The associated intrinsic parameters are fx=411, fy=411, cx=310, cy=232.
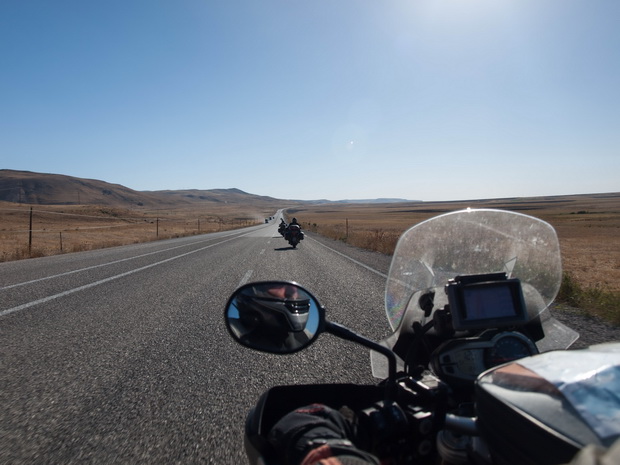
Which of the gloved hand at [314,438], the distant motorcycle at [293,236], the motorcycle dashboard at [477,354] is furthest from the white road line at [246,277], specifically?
the distant motorcycle at [293,236]

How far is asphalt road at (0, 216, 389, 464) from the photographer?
2.56 meters

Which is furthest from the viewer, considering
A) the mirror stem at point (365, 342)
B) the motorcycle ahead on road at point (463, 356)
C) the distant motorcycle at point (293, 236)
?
the distant motorcycle at point (293, 236)

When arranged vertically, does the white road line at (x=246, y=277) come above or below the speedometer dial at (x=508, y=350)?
below

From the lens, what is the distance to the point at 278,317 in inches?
68.7

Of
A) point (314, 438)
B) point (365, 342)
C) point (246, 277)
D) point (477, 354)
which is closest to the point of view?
point (314, 438)

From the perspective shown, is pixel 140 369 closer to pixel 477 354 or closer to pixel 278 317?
pixel 278 317

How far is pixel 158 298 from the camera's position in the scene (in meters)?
6.99

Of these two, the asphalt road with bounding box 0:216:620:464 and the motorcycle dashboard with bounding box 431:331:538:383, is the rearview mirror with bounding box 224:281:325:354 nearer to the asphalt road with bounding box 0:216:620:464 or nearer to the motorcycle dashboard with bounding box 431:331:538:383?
the motorcycle dashboard with bounding box 431:331:538:383

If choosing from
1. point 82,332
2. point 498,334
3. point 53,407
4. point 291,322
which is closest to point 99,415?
point 53,407

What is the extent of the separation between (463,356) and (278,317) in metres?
0.82

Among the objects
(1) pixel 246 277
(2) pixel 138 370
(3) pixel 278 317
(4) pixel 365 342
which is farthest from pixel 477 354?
(1) pixel 246 277

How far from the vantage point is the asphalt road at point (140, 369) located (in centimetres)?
256

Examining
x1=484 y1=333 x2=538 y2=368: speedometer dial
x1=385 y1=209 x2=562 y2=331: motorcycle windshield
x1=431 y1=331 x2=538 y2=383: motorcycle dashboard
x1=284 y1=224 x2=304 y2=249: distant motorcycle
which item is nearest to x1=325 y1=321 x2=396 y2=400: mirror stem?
x1=431 y1=331 x2=538 y2=383: motorcycle dashboard

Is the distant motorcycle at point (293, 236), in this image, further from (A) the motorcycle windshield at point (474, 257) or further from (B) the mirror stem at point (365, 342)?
(B) the mirror stem at point (365, 342)
